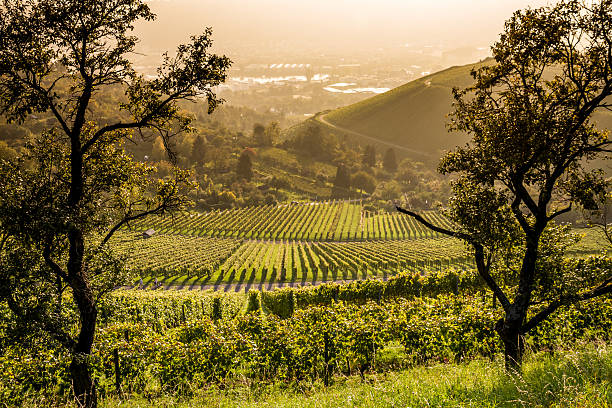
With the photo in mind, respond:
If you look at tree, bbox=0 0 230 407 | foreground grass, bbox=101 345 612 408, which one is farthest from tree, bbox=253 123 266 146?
foreground grass, bbox=101 345 612 408

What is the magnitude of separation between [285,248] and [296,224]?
64.4ft

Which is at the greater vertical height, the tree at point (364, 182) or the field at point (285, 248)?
the tree at point (364, 182)

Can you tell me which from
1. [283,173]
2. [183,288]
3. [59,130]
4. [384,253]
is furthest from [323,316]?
[283,173]

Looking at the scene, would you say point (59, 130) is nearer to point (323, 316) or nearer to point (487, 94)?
point (323, 316)

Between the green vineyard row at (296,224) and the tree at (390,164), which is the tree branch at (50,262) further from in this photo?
the tree at (390,164)

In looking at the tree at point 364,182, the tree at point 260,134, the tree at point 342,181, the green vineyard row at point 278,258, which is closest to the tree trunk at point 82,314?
the green vineyard row at point 278,258

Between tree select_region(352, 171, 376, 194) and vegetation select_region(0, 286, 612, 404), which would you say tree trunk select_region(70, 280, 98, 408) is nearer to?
vegetation select_region(0, 286, 612, 404)

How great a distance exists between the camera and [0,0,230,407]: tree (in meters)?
8.92

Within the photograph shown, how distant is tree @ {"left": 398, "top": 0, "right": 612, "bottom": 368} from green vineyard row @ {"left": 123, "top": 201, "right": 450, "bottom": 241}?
76.0 m

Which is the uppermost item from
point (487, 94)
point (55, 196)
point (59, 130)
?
point (487, 94)

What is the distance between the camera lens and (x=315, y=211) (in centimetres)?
11069

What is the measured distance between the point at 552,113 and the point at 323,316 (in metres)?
11.3

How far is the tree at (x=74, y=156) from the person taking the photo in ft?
29.3

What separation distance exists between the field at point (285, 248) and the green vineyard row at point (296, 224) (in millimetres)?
258
